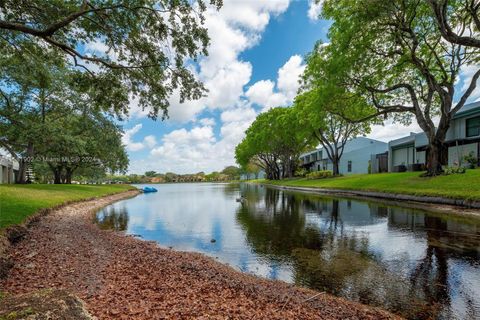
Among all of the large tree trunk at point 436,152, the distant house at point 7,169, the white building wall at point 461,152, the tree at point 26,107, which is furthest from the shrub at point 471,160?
the distant house at point 7,169

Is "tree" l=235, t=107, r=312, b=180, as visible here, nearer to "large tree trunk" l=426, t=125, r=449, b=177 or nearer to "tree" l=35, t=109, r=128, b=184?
"large tree trunk" l=426, t=125, r=449, b=177

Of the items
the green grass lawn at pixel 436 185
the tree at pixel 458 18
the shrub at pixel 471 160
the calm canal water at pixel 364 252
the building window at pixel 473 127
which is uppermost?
the tree at pixel 458 18

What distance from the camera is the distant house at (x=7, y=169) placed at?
3809 cm

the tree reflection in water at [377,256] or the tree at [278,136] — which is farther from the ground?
the tree at [278,136]

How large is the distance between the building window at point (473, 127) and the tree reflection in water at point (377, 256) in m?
19.6

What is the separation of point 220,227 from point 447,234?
9.64 meters

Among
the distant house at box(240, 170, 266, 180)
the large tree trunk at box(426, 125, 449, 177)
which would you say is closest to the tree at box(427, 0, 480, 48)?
the large tree trunk at box(426, 125, 449, 177)

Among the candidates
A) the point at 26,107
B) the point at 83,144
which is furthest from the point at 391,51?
the point at 26,107

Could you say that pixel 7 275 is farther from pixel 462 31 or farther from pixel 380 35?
pixel 462 31

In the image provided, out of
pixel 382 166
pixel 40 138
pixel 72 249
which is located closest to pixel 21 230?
pixel 72 249

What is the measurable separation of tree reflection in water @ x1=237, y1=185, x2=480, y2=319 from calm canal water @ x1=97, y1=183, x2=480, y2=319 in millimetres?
18

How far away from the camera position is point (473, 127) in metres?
27.5

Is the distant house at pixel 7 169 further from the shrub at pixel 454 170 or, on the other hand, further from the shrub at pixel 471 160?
the shrub at pixel 471 160

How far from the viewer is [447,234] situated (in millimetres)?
10023
